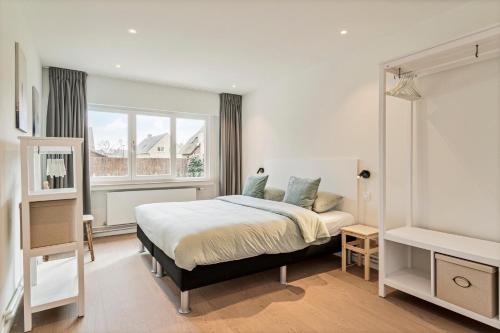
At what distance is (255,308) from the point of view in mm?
2275

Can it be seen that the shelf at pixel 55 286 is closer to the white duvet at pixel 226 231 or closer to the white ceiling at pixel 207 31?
the white duvet at pixel 226 231

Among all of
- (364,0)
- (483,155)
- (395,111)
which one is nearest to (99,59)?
(364,0)

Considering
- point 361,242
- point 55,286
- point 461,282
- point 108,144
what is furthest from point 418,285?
→ point 108,144

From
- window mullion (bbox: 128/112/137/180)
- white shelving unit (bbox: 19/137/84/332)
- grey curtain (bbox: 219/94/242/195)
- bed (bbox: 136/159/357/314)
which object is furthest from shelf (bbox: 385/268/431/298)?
window mullion (bbox: 128/112/137/180)

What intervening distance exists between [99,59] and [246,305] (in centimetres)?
345

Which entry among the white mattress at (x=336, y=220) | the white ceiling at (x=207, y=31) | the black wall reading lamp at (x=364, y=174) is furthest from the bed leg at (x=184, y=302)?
the white ceiling at (x=207, y=31)

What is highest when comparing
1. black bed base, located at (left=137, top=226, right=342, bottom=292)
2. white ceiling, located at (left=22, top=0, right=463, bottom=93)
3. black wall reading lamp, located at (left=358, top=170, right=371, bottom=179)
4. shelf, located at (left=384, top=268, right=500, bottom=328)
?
white ceiling, located at (left=22, top=0, right=463, bottom=93)

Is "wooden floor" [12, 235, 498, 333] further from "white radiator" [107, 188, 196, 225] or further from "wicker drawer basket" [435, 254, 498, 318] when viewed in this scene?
"white radiator" [107, 188, 196, 225]

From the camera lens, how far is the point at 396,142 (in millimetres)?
2885

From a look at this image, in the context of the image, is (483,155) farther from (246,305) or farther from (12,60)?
(12,60)

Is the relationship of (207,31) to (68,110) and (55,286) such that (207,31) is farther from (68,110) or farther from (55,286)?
(55,286)

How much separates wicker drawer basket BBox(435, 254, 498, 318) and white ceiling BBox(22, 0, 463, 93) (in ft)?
6.87

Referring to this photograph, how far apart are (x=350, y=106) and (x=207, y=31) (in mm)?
1874

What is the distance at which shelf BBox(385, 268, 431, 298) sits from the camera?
2198 mm
